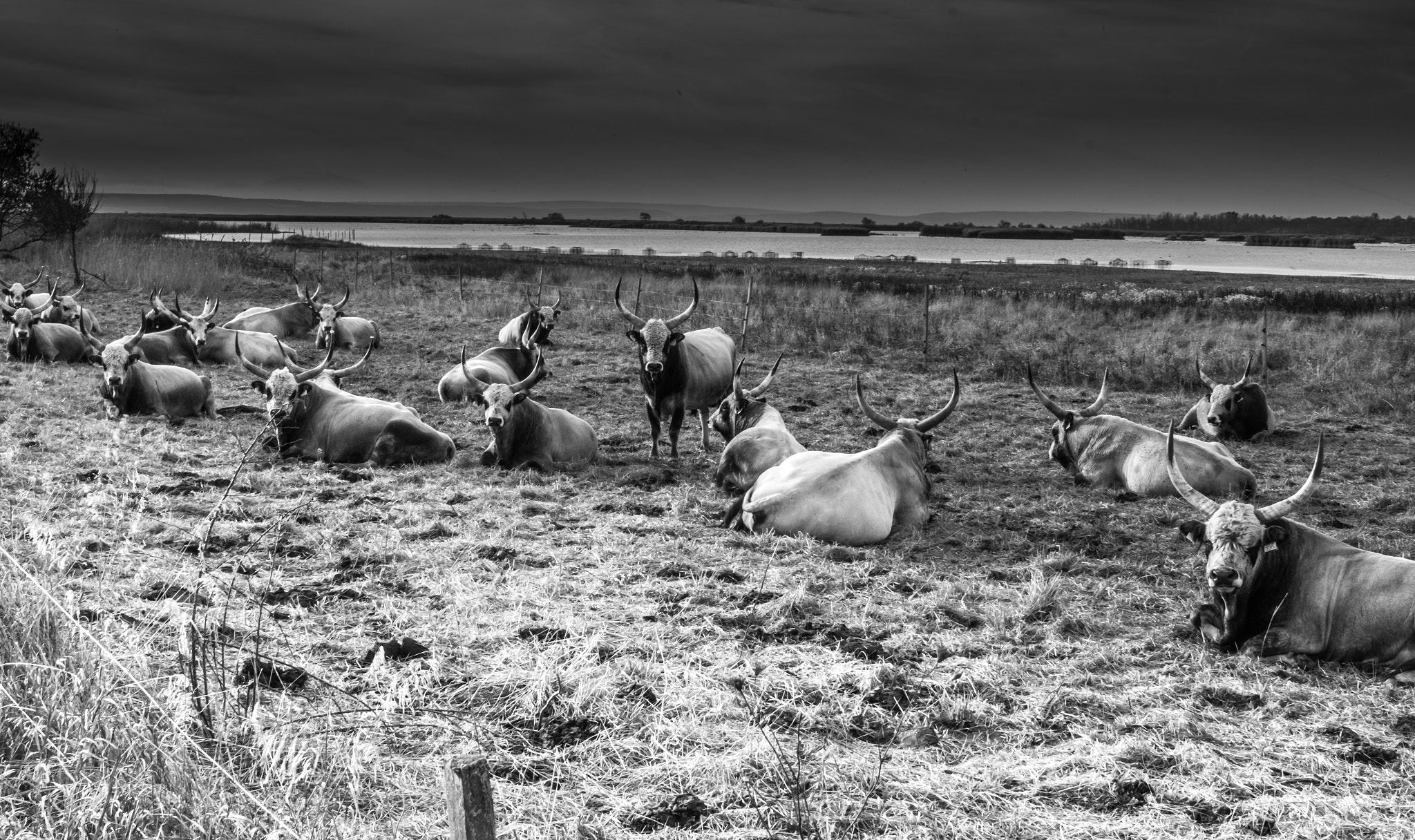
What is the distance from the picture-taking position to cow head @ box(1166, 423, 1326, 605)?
6.12m

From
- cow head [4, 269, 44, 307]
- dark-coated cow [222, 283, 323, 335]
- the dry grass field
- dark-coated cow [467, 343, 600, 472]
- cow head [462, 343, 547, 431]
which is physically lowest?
the dry grass field

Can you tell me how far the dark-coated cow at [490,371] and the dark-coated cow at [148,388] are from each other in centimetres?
294

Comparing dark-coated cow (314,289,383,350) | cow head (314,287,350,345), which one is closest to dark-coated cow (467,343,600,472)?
dark-coated cow (314,289,383,350)

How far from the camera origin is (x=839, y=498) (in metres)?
8.14

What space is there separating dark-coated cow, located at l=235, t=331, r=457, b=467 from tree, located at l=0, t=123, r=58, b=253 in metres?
29.0

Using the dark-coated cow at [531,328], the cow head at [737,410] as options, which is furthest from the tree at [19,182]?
the cow head at [737,410]

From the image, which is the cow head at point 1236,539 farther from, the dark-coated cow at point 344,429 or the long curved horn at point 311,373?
the long curved horn at point 311,373

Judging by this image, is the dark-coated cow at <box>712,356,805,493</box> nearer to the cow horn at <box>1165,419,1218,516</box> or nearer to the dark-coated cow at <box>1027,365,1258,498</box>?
the dark-coated cow at <box>1027,365,1258,498</box>

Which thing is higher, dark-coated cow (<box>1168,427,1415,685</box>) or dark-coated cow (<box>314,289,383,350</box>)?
dark-coated cow (<box>314,289,383,350</box>)

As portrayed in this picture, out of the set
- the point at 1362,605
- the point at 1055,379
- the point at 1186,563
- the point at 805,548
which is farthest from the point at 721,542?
the point at 1055,379

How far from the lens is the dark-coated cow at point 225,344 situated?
55.1ft

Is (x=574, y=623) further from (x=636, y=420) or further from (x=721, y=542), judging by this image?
(x=636, y=420)

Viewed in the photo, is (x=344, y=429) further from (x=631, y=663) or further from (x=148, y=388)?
(x=631, y=663)

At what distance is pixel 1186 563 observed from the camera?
788cm
